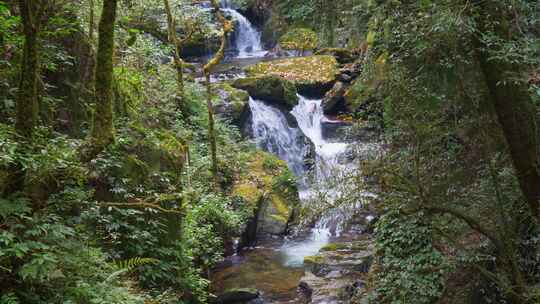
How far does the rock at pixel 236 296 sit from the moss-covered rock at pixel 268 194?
332 centimetres

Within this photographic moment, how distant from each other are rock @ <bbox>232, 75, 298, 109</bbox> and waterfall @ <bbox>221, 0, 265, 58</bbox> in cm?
835

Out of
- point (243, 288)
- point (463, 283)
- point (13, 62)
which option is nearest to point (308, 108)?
point (243, 288)

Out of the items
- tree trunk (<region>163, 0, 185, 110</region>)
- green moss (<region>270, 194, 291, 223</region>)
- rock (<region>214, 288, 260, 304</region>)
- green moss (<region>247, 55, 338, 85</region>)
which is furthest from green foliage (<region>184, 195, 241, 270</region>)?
green moss (<region>247, 55, 338, 85</region>)

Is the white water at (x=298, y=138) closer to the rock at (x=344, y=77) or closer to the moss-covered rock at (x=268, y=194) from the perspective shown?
the moss-covered rock at (x=268, y=194)

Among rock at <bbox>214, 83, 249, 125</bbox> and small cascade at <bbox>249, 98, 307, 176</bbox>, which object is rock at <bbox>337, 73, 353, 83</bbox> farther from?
rock at <bbox>214, 83, 249, 125</bbox>

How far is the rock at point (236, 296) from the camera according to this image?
30.6 ft

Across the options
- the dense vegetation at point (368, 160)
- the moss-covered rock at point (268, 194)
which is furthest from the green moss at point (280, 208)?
the dense vegetation at point (368, 160)

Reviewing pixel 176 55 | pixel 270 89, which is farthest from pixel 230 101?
pixel 176 55

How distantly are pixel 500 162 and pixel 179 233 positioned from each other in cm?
434

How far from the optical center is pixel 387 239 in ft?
24.7

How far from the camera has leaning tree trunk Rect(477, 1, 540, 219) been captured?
5298 millimetres

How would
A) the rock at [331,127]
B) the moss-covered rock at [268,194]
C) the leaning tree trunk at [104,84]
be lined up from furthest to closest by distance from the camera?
the rock at [331,127] < the moss-covered rock at [268,194] < the leaning tree trunk at [104,84]

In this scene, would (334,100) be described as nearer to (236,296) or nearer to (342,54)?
(342,54)

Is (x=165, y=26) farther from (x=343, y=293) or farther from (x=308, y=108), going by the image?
(x=343, y=293)
